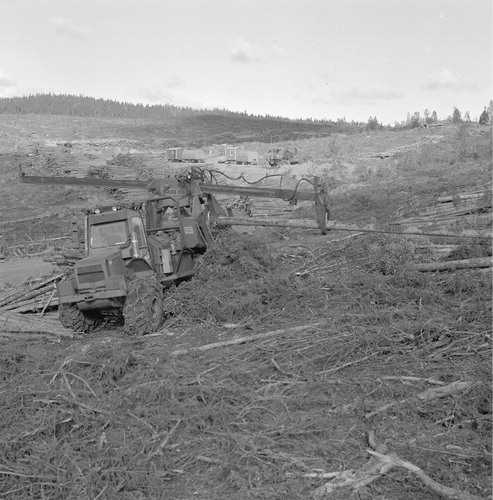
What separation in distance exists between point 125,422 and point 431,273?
6.25 metres

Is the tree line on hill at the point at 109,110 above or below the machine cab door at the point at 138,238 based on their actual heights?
above

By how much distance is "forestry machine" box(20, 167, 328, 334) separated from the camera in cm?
972

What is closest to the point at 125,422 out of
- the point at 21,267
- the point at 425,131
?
the point at 21,267

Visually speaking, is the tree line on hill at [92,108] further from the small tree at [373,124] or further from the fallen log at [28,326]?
the fallen log at [28,326]

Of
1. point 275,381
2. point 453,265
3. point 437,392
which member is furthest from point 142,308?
point 453,265

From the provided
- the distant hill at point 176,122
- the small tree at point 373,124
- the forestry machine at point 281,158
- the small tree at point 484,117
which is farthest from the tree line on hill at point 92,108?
the forestry machine at point 281,158

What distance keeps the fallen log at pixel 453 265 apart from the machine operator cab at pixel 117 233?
4733 millimetres

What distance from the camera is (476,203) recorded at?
14.3 meters

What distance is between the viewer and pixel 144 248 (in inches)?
416

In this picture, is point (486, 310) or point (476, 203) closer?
point (486, 310)

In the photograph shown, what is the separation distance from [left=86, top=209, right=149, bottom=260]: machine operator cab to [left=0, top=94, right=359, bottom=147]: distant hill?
5545cm

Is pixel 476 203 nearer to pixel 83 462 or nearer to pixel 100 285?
Answer: pixel 100 285

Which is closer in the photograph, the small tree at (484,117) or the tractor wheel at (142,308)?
the tractor wheel at (142,308)

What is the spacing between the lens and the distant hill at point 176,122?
247 feet
